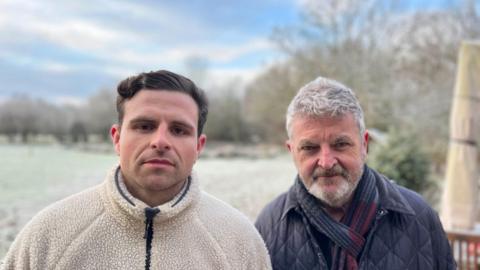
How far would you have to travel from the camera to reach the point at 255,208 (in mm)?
9102

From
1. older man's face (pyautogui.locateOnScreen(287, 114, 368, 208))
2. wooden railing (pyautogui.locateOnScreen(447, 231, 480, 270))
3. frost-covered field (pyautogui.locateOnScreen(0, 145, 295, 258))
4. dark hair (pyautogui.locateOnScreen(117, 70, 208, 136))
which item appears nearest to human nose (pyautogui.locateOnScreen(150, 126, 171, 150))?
dark hair (pyautogui.locateOnScreen(117, 70, 208, 136))

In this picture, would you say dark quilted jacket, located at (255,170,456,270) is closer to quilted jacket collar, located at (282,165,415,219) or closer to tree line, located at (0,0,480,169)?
quilted jacket collar, located at (282,165,415,219)

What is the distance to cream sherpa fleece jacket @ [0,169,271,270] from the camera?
1207 millimetres

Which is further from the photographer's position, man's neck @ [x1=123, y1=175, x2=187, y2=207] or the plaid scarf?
the plaid scarf

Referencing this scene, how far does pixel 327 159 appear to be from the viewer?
1699 mm

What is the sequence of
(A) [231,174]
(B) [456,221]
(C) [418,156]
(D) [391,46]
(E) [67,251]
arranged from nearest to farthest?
(E) [67,251]
(B) [456,221]
(C) [418,156]
(A) [231,174]
(D) [391,46]

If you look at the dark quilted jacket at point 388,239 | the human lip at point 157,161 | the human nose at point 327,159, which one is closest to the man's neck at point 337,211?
the dark quilted jacket at point 388,239

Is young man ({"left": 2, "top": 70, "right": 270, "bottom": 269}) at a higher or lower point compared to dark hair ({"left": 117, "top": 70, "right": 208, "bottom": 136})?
lower

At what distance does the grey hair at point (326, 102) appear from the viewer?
1689 mm

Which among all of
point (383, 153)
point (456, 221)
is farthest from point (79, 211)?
point (383, 153)

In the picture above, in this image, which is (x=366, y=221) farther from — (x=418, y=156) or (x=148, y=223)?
(x=418, y=156)

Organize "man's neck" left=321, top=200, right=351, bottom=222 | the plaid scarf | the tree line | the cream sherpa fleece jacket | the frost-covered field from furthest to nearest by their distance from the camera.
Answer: the tree line → the frost-covered field → "man's neck" left=321, top=200, right=351, bottom=222 → the plaid scarf → the cream sherpa fleece jacket

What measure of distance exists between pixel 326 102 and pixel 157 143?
812mm

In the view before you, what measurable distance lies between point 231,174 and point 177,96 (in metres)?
15.4
